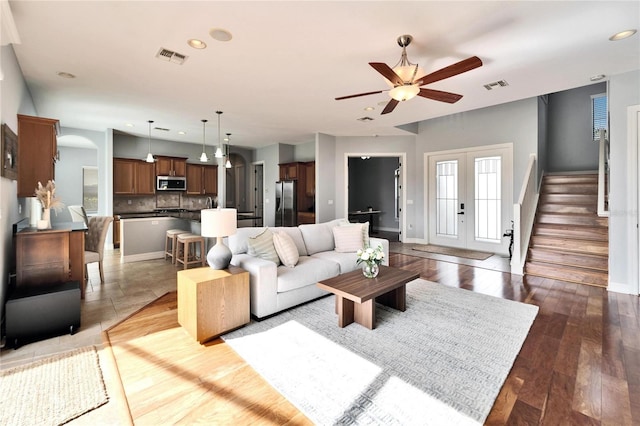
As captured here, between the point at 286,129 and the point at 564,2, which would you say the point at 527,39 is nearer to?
the point at 564,2

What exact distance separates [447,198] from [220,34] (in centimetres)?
620

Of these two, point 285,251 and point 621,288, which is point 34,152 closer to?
point 285,251

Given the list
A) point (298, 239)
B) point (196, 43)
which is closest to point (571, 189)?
point (298, 239)

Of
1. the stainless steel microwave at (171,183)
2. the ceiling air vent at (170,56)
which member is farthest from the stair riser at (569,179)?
the stainless steel microwave at (171,183)

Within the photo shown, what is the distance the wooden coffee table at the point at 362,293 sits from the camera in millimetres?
2650

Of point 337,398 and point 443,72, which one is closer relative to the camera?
point 337,398

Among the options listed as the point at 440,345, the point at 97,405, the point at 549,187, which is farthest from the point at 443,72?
the point at 549,187

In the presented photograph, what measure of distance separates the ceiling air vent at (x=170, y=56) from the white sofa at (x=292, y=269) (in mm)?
2011

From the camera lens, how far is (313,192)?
7633 millimetres

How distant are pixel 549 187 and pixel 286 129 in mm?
5773

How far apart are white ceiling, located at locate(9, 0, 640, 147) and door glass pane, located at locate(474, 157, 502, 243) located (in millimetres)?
2056

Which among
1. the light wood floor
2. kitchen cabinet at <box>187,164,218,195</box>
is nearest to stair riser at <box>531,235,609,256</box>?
the light wood floor

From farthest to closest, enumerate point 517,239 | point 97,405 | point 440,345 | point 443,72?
point 517,239, point 443,72, point 440,345, point 97,405

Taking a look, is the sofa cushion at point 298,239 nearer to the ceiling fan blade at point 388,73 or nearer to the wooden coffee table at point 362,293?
the wooden coffee table at point 362,293
